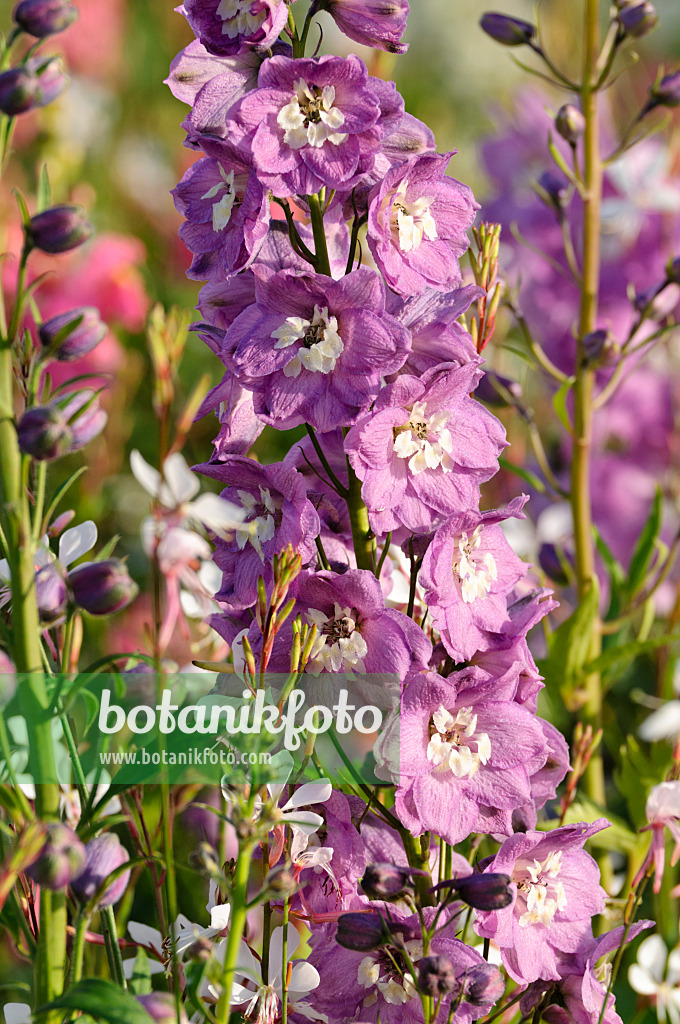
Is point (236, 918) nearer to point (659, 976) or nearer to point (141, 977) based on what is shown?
point (141, 977)

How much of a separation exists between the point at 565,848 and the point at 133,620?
0.87m

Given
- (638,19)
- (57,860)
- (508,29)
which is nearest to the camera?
(57,860)

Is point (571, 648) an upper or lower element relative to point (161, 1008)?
lower

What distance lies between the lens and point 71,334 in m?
0.52

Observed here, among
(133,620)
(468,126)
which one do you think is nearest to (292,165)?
(133,620)

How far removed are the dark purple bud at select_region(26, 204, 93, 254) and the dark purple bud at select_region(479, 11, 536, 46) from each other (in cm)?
66

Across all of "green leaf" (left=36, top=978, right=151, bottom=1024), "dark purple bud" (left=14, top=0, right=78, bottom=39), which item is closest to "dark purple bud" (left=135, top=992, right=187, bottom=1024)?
"green leaf" (left=36, top=978, right=151, bottom=1024)

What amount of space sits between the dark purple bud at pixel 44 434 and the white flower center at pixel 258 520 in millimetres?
161

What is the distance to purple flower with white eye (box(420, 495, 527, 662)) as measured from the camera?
0.58 m

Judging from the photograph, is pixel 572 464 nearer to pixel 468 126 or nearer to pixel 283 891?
Answer: pixel 283 891

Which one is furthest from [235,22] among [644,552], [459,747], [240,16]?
[644,552]

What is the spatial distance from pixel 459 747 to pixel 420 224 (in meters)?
0.31

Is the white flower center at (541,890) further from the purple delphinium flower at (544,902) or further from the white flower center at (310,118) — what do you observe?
the white flower center at (310,118)

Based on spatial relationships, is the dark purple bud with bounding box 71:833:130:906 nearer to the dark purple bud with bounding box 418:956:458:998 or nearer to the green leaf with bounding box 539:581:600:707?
the dark purple bud with bounding box 418:956:458:998
